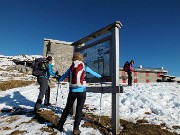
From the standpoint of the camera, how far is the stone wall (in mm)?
40156

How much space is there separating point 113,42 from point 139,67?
164 ft

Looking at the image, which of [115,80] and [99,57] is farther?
[99,57]

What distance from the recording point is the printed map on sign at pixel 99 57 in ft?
22.5

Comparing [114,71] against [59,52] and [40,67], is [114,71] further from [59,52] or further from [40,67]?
[59,52]

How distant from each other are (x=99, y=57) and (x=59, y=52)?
3404 centimetres

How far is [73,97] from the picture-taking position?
612 cm

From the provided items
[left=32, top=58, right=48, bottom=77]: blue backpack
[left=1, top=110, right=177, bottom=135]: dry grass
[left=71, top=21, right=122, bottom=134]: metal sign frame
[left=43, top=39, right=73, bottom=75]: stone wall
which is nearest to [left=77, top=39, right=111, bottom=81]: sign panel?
[left=71, top=21, right=122, bottom=134]: metal sign frame

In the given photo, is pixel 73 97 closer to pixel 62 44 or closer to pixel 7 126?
pixel 7 126

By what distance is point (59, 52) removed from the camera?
40.7 meters

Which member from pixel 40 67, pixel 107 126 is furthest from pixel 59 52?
pixel 107 126

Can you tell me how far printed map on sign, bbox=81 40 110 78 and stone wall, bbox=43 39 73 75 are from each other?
32.5m

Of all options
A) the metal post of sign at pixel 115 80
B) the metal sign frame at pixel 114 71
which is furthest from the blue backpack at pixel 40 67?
the metal post of sign at pixel 115 80

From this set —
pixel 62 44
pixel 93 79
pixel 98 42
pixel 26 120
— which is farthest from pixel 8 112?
pixel 62 44

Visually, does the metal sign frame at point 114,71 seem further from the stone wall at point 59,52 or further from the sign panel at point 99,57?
the stone wall at point 59,52
